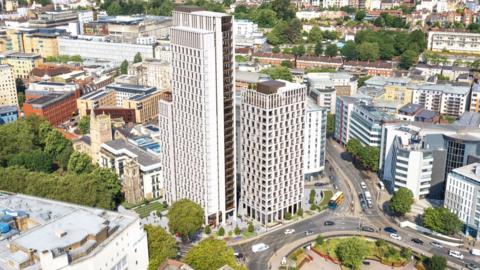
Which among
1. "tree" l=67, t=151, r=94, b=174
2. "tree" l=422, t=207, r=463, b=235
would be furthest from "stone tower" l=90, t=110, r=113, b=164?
"tree" l=422, t=207, r=463, b=235

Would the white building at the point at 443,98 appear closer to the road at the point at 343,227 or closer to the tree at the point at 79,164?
the road at the point at 343,227

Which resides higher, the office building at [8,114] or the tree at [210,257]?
the office building at [8,114]

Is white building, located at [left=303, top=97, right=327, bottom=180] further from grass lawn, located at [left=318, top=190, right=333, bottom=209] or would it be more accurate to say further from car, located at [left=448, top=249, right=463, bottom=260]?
car, located at [left=448, top=249, right=463, bottom=260]

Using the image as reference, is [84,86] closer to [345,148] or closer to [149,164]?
[149,164]

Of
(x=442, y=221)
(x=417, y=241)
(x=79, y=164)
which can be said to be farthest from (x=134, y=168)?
(x=442, y=221)

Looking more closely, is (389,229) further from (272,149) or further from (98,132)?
(98,132)

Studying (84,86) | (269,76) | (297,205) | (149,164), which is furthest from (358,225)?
(84,86)

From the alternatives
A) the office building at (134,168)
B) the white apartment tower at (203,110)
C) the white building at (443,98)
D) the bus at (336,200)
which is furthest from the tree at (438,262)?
the white building at (443,98)
